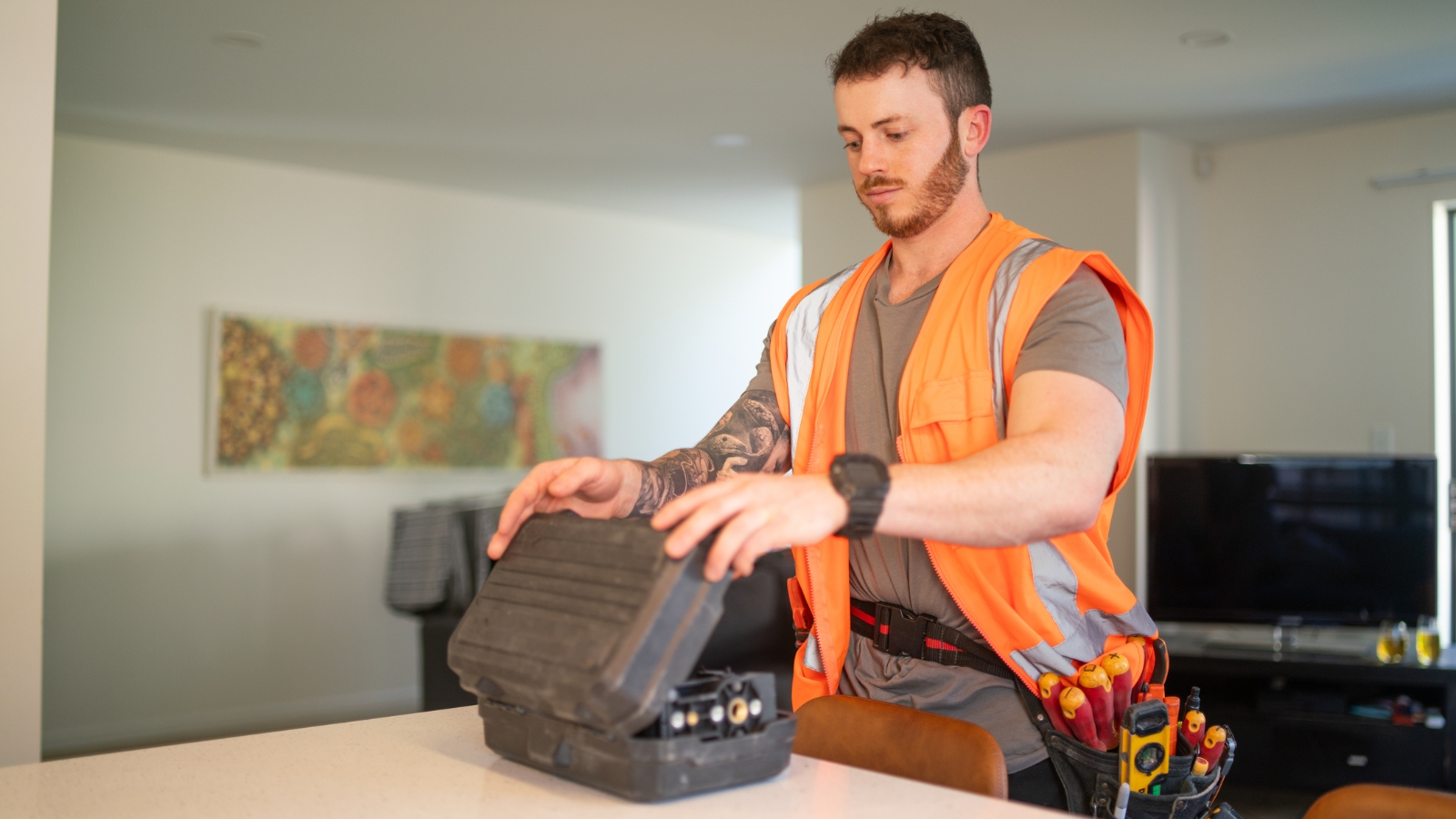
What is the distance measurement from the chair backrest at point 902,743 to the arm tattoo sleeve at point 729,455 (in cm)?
31

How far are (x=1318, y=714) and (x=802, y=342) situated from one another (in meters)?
3.23

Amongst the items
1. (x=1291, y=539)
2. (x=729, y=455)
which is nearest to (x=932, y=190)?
(x=729, y=455)

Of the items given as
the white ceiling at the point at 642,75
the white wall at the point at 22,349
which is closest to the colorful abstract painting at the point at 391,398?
the white ceiling at the point at 642,75

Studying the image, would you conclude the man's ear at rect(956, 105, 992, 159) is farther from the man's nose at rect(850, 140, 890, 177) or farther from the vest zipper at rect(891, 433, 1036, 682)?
the vest zipper at rect(891, 433, 1036, 682)

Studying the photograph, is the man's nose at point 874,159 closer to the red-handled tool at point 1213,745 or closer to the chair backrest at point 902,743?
the chair backrest at point 902,743

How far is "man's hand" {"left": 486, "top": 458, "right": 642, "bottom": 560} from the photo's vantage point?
1.30m

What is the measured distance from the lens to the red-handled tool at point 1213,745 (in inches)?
59.1

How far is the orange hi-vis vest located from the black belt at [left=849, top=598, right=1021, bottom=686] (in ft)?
0.13

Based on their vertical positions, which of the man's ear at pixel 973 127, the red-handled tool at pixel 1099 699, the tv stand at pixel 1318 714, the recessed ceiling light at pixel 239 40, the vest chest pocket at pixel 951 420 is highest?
the recessed ceiling light at pixel 239 40

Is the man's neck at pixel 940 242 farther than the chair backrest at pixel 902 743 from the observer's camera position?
Yes

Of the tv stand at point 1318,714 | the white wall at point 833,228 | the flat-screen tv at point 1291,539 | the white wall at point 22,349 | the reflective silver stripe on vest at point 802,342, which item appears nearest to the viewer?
the reflective silver stripe on vest at point 802,342

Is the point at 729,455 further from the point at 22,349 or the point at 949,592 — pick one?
the point at 22,349

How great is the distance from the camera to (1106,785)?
138 cm

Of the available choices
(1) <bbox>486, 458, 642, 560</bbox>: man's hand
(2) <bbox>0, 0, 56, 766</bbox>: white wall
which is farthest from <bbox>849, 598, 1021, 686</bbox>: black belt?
(2) <bbox>0, 0, 56, 766</bbox>: white wall
